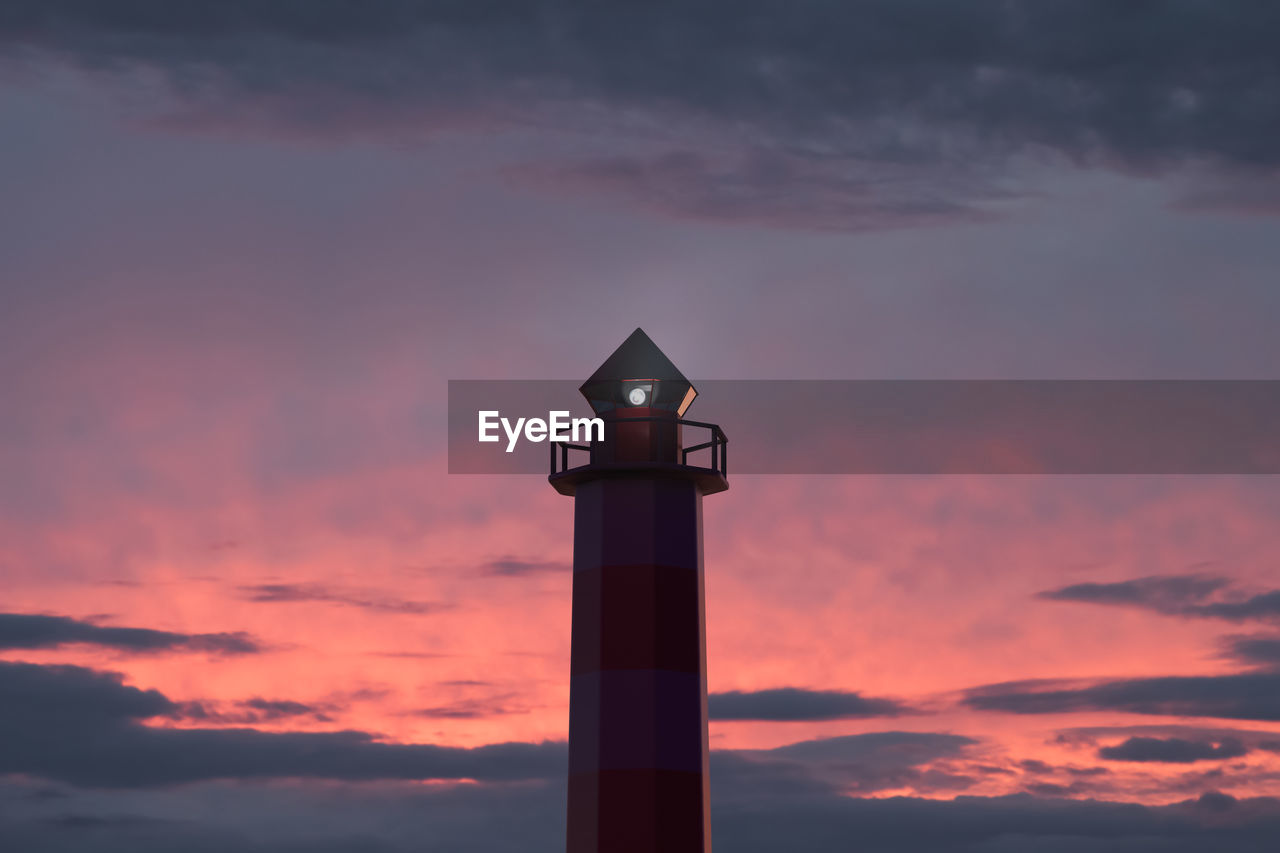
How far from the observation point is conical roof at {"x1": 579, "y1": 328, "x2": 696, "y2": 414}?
36.1 m

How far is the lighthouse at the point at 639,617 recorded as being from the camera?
3419 centimetres

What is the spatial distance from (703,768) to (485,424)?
881cm

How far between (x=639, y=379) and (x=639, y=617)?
5.16 m

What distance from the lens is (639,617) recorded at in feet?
115

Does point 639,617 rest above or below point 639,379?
below

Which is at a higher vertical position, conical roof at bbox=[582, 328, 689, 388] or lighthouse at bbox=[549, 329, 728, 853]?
conical roof at bbox=[582, 328, 689, 388]

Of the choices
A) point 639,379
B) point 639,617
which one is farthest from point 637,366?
point 639,617

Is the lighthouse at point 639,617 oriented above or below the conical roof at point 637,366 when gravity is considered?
below

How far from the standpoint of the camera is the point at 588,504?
1421 inches

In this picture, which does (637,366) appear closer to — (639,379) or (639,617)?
(639,379)

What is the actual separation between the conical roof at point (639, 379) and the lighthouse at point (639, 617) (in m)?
0.02

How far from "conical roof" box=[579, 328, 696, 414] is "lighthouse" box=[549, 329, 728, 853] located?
0.07 feet

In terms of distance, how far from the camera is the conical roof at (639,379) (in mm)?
36062

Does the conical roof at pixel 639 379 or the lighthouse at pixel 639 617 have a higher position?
the conical roof at pixel 639 379
